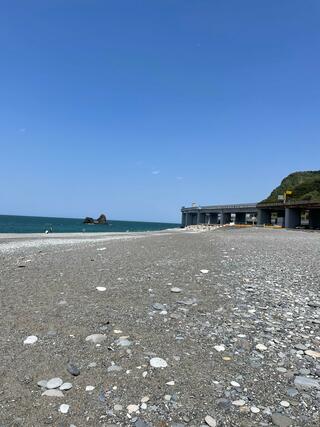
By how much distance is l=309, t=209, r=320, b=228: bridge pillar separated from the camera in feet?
272

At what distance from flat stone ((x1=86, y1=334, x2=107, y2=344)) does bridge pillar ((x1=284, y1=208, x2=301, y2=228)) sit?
79473mm

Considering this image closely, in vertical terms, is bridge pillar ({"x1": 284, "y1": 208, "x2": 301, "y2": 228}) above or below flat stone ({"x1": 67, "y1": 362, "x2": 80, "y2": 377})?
above

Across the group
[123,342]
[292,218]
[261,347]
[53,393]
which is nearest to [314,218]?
[292,218]

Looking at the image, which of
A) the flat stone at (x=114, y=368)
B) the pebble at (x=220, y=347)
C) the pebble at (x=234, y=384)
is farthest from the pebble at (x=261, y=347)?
the flat stone at (x=114, y=368)

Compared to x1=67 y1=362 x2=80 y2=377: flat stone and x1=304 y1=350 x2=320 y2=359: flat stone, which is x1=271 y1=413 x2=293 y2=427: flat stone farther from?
x1=67 y1=362 x2=80 y2=377: flat stone

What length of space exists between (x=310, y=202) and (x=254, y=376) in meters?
72.7

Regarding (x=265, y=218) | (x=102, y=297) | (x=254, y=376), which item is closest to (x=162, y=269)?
(x=102, y=297)

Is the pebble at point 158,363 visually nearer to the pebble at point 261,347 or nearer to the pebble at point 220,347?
the pebble at point 220,347

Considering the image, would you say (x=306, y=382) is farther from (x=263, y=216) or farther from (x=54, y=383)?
(x=263, y=216)

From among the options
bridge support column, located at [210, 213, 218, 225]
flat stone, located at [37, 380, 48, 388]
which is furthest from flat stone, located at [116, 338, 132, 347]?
bridge support column, located at [210, 213, 218, 225]

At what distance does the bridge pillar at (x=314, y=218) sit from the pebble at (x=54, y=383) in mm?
86147

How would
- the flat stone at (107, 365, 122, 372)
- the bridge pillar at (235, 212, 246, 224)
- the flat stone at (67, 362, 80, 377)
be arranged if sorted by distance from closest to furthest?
the flat stone at (67, 362, 80, 377) < the flat stone at (107, 365, 122, 372) < the bridge pillar at (235, 212, 246, 224)

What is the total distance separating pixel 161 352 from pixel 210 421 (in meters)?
1.68

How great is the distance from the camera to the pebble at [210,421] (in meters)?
3.61
